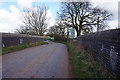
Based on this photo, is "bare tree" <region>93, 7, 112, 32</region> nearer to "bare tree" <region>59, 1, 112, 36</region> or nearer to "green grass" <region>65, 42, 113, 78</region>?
"bare tree" <region>59, 1, 112, 36</region>

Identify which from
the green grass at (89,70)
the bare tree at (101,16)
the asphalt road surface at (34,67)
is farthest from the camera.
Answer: the bare tree at (101,16)

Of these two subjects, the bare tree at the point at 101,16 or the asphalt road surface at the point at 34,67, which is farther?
the bare tree at the point at 101,16

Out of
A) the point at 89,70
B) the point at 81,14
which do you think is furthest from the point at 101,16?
the point at 89,70

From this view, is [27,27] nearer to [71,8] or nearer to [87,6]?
[71,8]

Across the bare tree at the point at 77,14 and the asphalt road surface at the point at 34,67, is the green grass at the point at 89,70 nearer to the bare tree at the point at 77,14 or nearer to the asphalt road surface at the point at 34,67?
the asphalt road surface at the point at 34,67

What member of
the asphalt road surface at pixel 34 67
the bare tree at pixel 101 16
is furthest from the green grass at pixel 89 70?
the bare tree at pixel 101 16

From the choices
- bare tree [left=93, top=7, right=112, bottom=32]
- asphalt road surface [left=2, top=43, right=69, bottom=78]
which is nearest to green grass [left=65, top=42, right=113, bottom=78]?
asphalt road surface [left=2, top=43, right=69, bottom=78]

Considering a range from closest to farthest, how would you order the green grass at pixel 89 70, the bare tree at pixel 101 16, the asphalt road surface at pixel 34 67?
the green grass at pixel 89 70, the asphalt road surface at pixel 34 67, the bare tree at pixel 101 16

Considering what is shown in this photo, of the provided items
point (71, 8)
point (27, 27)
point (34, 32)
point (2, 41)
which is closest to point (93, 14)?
point (71, 8)

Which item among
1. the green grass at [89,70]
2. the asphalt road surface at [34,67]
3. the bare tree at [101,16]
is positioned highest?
the bare tree at [101,16]

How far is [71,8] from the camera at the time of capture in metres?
25.3

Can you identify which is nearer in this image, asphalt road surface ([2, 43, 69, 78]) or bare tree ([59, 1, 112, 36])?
asphalt road surface ([2, 43, 69, 78])

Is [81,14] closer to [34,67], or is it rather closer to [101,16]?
[101,16]

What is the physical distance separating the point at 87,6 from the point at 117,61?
70.8ft
